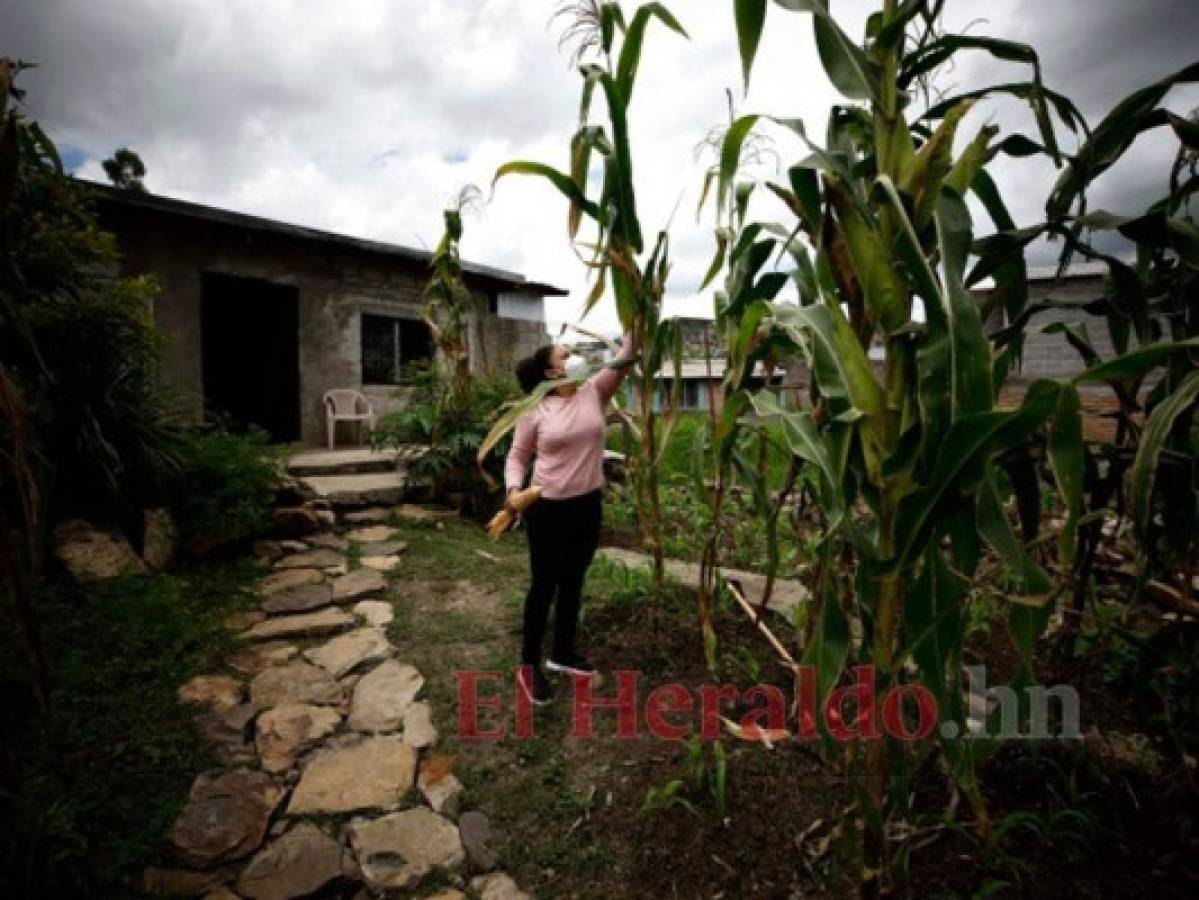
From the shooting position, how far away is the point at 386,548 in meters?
4.32

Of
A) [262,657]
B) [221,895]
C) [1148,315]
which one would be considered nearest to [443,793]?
[221,895]

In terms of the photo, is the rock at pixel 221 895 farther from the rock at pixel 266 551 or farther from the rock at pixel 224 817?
the rock at pixel 266 551

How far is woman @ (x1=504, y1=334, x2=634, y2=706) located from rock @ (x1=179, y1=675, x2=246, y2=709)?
3.95 feet

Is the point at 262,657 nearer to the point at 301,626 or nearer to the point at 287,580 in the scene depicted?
the point at 301,626

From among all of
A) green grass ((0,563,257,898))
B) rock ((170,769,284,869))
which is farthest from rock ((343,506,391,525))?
rock ((170,769,284,869))

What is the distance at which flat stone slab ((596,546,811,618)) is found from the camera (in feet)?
9.50

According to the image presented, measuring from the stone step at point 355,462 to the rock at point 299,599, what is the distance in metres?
1.98

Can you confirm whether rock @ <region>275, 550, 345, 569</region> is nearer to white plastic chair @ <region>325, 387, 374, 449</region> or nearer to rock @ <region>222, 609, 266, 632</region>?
rock @ <region>222, 609, 266, 632</region>

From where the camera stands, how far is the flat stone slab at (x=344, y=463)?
5656 mm

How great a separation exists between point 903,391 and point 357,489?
4.85 m

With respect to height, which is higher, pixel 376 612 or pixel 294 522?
pixel 294 522

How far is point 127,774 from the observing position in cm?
190

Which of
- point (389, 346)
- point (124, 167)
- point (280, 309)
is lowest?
point (389, 346)

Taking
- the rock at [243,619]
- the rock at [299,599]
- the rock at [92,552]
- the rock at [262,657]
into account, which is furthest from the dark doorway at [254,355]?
the rock at [262,657]
